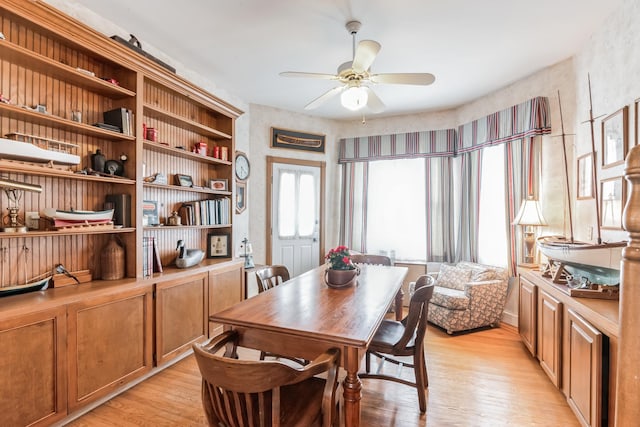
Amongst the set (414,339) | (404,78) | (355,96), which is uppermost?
(404,78)

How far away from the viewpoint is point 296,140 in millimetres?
4742

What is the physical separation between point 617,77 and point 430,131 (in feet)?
7.51

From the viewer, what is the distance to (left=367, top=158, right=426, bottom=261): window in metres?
4.66

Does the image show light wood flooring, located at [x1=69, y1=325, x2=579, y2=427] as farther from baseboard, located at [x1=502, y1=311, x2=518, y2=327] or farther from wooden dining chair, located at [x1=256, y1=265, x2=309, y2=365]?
baseboard, located at [x1=502, y1=311, x2=518, y2=327]

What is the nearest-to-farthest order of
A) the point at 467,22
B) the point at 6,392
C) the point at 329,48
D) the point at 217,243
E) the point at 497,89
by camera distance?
the point at 6,392 → the point at 467,22 → the point at 329,48 → the point at 217,243 → the point at 497,89

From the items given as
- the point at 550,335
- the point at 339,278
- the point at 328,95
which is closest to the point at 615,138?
the point at 550,335

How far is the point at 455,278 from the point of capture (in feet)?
12.8

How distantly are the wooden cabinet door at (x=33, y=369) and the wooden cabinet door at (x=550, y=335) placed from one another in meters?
3.24

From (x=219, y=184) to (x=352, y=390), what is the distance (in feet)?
8.86

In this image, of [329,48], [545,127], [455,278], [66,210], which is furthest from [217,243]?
[545,127]

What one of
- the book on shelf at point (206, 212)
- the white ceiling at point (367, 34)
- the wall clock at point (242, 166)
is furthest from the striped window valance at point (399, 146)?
the book on shelf at point (206, 212)

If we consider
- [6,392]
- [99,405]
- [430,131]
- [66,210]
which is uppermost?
[430,131]

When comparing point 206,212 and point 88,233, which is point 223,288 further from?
point 88,233

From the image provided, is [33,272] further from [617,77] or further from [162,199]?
[617,77]
